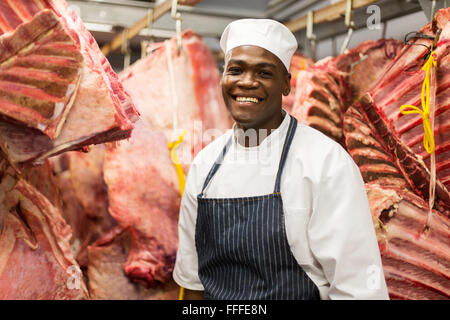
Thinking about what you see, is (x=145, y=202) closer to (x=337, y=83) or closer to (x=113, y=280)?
(x=113, y=280)

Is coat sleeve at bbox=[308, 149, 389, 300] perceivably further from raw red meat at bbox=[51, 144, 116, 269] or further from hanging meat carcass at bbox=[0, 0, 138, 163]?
raw red meat at bbox=[51, 144, 116, 269]

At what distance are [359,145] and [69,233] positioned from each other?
106cm

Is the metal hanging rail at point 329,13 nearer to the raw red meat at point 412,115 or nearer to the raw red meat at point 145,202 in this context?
the raw red meat at point 412,115

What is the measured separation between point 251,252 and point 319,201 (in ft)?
0.78

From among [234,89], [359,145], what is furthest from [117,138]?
[359,145]

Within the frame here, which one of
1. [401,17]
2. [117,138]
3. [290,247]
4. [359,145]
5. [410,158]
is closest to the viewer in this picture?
[290,247]

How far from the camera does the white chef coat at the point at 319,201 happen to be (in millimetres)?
1171

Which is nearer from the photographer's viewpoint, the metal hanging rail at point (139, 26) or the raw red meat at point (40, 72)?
the raw red meat at point (40, 72)

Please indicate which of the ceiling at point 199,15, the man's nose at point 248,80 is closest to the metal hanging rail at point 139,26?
the ceiling at point 199,15

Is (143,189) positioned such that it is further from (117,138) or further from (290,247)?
(290,247)

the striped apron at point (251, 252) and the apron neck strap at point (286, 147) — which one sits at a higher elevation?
the apron neck strap at point (286, 147)

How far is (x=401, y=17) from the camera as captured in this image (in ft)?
5.85

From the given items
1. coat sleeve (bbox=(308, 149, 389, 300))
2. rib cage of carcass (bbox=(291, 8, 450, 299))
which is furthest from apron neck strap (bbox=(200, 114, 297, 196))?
rib cage of carcass (bbox=(291, 8, 450, 299))

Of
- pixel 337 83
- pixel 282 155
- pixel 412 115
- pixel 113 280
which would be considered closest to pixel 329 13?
pixel 337 83
